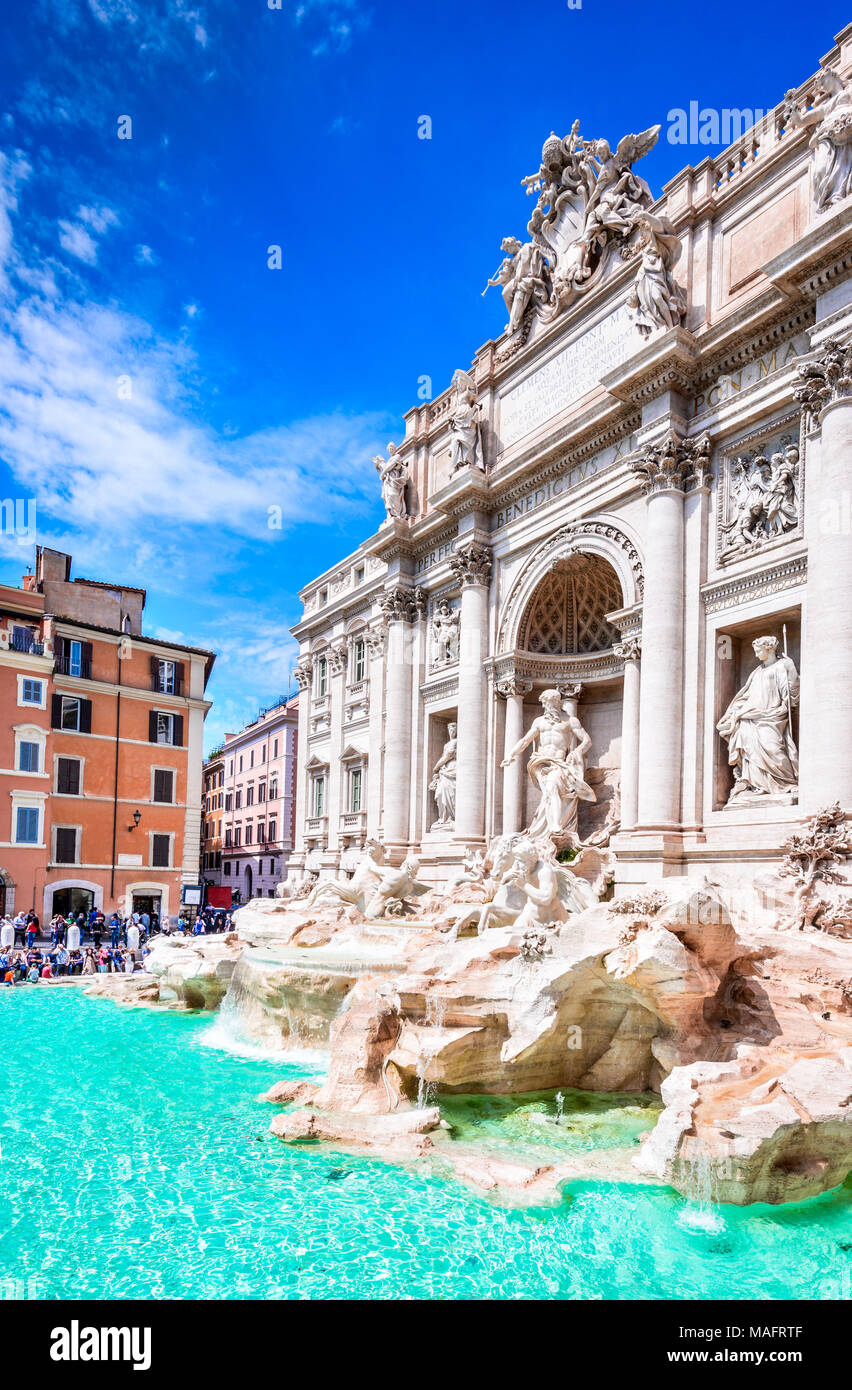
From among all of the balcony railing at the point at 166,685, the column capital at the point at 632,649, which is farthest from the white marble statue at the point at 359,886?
the balcony railing at the point at 166,685

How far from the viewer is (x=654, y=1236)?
6.68 metres

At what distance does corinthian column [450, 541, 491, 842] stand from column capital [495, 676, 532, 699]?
0.62 m

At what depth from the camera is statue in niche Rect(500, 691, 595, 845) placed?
Result: 59.3 ft

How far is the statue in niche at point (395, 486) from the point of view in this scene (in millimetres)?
25984

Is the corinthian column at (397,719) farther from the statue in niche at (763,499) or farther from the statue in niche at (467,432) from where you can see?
the statue in niche at (763,499)

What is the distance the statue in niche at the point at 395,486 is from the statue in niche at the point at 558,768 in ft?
31.1

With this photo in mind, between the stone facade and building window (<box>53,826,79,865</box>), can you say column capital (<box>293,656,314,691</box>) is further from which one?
building window (<box>53,826,79,865</box>)

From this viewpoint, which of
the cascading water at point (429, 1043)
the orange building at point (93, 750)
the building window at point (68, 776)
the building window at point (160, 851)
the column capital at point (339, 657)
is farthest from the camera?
the building window at point (160, 851)

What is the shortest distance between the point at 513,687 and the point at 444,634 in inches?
147

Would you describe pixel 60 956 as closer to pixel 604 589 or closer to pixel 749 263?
pixel 604 589

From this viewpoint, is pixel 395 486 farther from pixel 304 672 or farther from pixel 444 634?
pixel 304 672

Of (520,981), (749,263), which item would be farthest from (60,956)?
(749,263)

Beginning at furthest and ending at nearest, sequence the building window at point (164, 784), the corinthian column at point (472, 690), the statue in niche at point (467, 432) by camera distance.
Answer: the building window at point (164, 784), the statue in niche at point (467, 432), the corinthian column at point (472, 690)

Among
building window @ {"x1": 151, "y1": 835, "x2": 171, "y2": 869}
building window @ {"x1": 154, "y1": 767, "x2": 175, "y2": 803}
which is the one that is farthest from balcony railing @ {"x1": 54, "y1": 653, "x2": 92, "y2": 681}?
building window @ {"x1": 151, "y1": 835, "x2": 171, "y2": 869}
